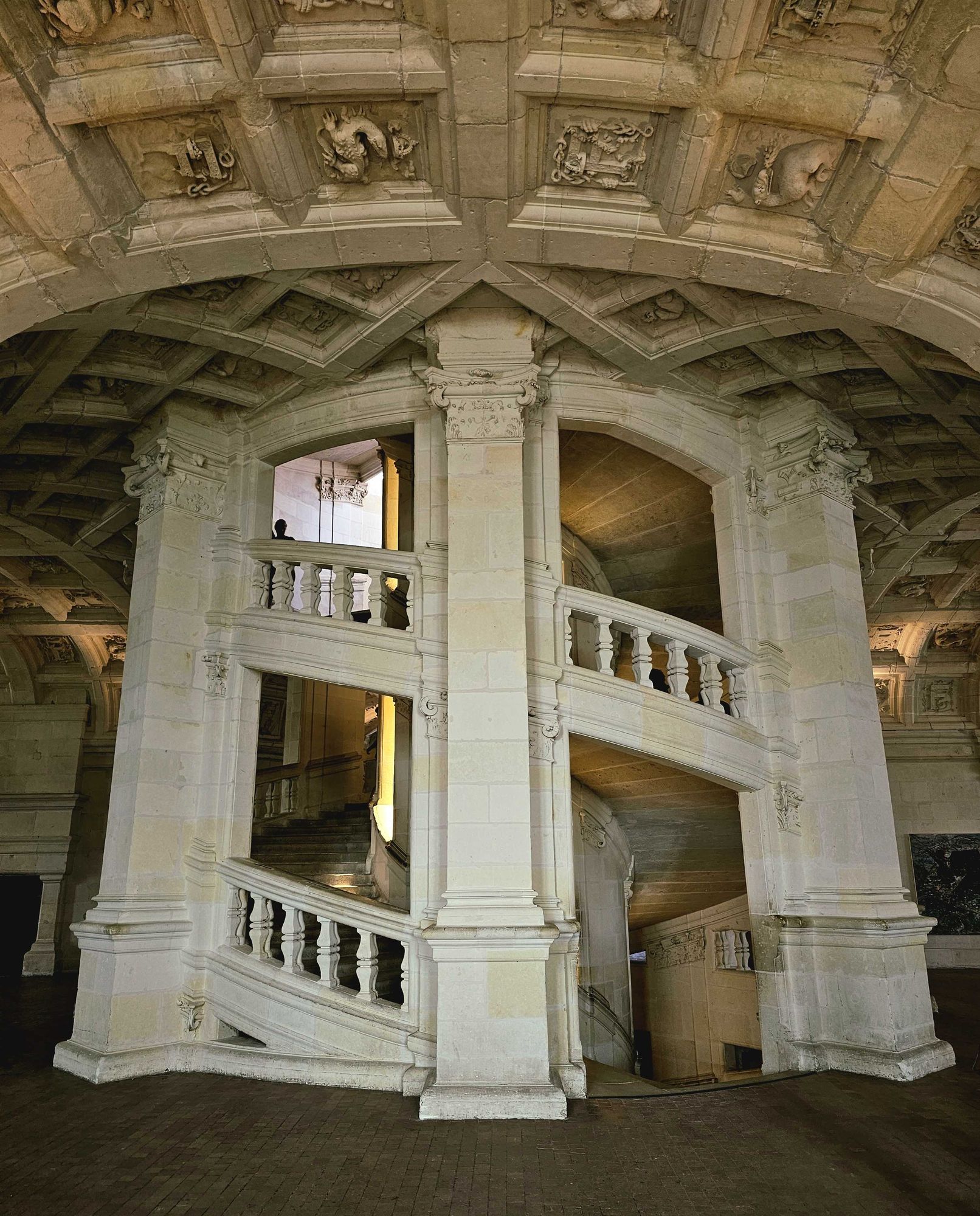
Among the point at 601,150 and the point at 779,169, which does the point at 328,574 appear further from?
the point at 779,169

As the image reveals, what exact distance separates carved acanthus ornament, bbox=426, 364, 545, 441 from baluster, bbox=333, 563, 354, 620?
1574 millimetres

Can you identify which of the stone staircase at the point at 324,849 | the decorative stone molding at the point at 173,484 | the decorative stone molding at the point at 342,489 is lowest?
the stone staircase at the point at 324,849

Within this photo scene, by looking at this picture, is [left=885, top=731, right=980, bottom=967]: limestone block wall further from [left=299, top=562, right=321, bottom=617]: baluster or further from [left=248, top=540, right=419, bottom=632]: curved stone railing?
[left=299, top=562, right=321, bottom=617]: baluster

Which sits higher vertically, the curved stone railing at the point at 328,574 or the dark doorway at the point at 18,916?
the curved stone railing at the point at 328,574

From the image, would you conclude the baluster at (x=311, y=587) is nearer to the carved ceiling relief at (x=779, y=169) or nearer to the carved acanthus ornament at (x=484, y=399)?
the carved acanthus ornament at (x=484, y=399)

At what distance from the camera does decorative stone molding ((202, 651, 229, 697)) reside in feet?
25.1

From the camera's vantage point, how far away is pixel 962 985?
11.8 m

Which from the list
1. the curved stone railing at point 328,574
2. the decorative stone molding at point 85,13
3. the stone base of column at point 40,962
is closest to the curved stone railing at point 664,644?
the curved stone railing at point 328,574

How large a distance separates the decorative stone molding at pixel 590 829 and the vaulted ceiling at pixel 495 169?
4.91 metres

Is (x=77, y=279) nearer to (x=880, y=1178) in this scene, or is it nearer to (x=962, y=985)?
(x=880, y=1178)

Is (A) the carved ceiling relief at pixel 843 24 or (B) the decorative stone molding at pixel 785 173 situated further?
(B) the decorative stone molding at pixel 785 173

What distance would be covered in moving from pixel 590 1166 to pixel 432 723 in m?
3.10

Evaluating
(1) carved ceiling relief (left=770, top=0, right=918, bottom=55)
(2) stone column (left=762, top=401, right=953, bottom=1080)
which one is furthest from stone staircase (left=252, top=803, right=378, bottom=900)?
(1) carved ceiling relief (left=770, top=0, right=918, bottom=55)

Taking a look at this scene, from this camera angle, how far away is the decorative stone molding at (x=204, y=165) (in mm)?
4898
